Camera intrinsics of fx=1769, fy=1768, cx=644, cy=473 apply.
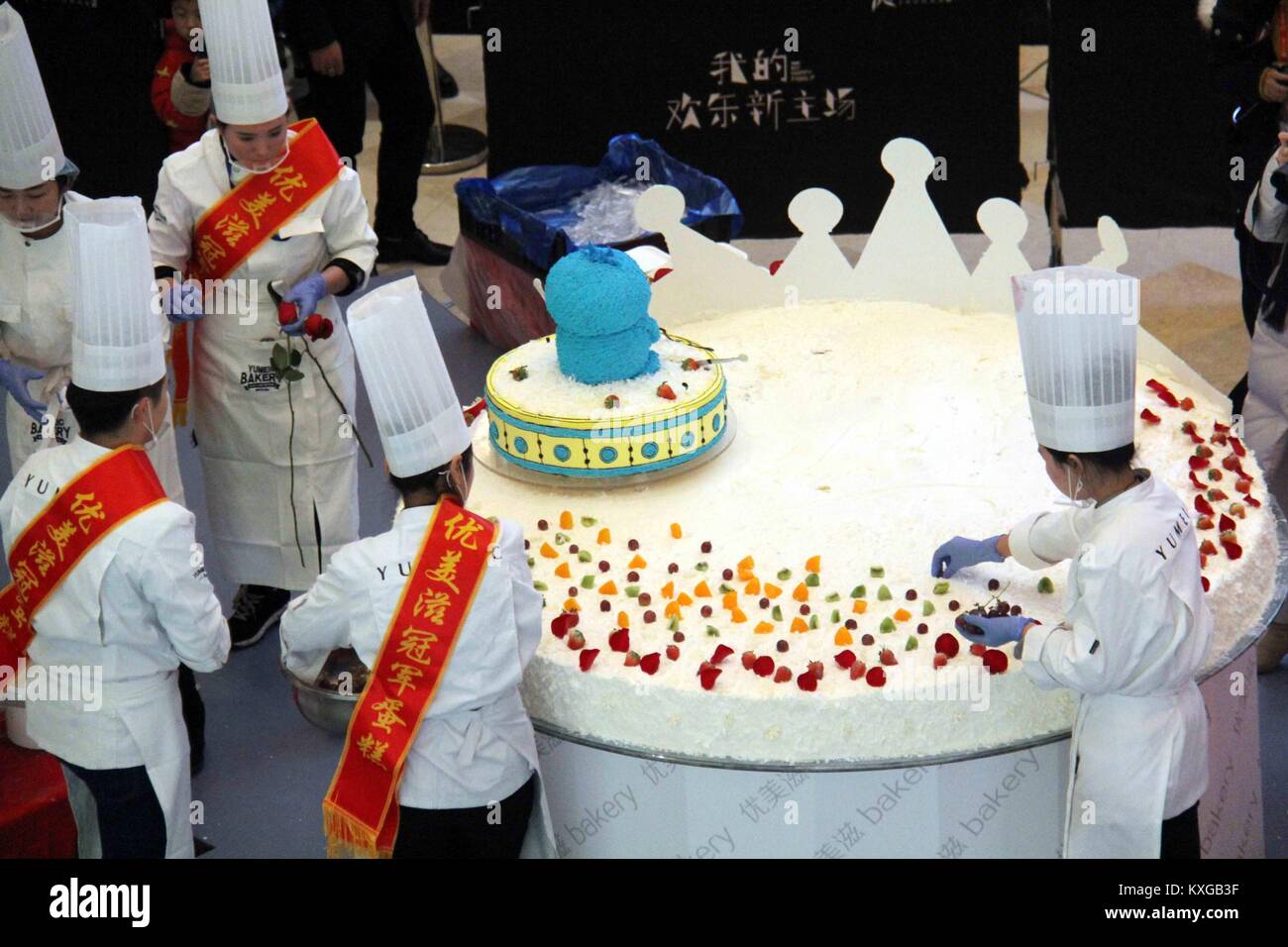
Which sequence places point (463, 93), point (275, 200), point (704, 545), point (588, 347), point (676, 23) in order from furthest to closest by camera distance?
point (463, 93) < point (676, 23) < point (275, 200) < point (588, 347) < point (704, 545)

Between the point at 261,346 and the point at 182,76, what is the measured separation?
149cm

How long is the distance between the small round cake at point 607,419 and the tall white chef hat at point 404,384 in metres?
0.60

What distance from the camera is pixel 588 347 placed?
3.35 metres

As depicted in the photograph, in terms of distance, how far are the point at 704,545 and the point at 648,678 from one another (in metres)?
0.35

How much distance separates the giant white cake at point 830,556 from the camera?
2.77 m

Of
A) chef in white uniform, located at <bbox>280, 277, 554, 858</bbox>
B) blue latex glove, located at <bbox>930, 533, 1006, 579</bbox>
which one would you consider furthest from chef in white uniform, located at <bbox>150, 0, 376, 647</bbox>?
blue latex glove, located at <bbox>930, 533, 1006, 579</bbox>

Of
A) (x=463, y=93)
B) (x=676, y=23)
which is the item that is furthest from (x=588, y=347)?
(x=463, y=93)

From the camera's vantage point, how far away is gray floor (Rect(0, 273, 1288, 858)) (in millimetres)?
3502

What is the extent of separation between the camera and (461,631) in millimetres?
2654

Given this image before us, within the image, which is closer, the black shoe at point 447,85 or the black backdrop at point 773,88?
the black backdrop at point 773,88

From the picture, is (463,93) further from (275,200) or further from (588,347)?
(588,347)

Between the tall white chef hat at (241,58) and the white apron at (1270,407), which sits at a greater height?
the tall white chef hat at (241,58)

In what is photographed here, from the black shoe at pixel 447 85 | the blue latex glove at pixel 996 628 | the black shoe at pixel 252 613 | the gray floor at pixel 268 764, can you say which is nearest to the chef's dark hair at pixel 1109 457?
the blue latex glove at pixel 996 628

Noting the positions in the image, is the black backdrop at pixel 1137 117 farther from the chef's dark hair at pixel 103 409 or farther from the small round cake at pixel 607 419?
the chef's dark hair at pixel 103 409
